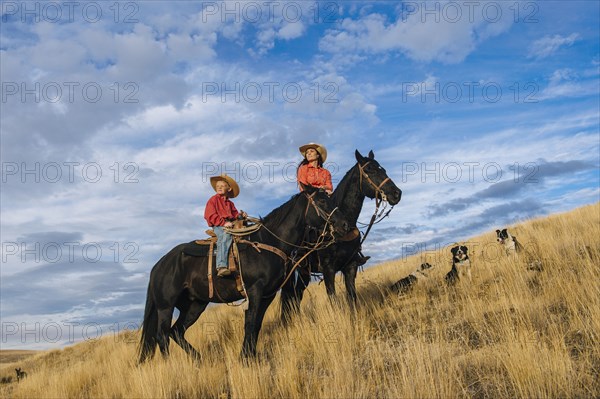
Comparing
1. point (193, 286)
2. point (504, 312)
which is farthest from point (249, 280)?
point (504, 312)

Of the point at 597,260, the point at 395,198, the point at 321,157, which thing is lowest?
the point at 597,260

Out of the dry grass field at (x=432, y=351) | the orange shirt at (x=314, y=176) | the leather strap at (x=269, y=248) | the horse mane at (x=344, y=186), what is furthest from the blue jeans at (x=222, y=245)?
the horse mane at (x=344, y=186)

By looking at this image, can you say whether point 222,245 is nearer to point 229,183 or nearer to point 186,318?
point 229,183

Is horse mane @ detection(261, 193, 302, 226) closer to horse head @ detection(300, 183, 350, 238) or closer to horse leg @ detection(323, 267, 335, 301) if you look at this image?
horse head @ detection(300, 183, 350, 238)

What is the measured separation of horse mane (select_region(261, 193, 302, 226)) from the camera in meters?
7.66

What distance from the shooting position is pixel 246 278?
23.8ft

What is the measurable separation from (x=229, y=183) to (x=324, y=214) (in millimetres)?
2335

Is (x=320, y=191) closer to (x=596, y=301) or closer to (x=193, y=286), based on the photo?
(x=193, y=286)

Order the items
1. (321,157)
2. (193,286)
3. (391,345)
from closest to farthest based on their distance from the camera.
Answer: (391,345) → (193,286) → (321,157)

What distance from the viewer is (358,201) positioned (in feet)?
28.6

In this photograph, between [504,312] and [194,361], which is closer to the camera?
[504,312]

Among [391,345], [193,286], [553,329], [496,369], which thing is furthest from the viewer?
[193,286]

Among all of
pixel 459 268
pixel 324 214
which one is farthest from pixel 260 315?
pixel 459 268

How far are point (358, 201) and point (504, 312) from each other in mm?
3315
